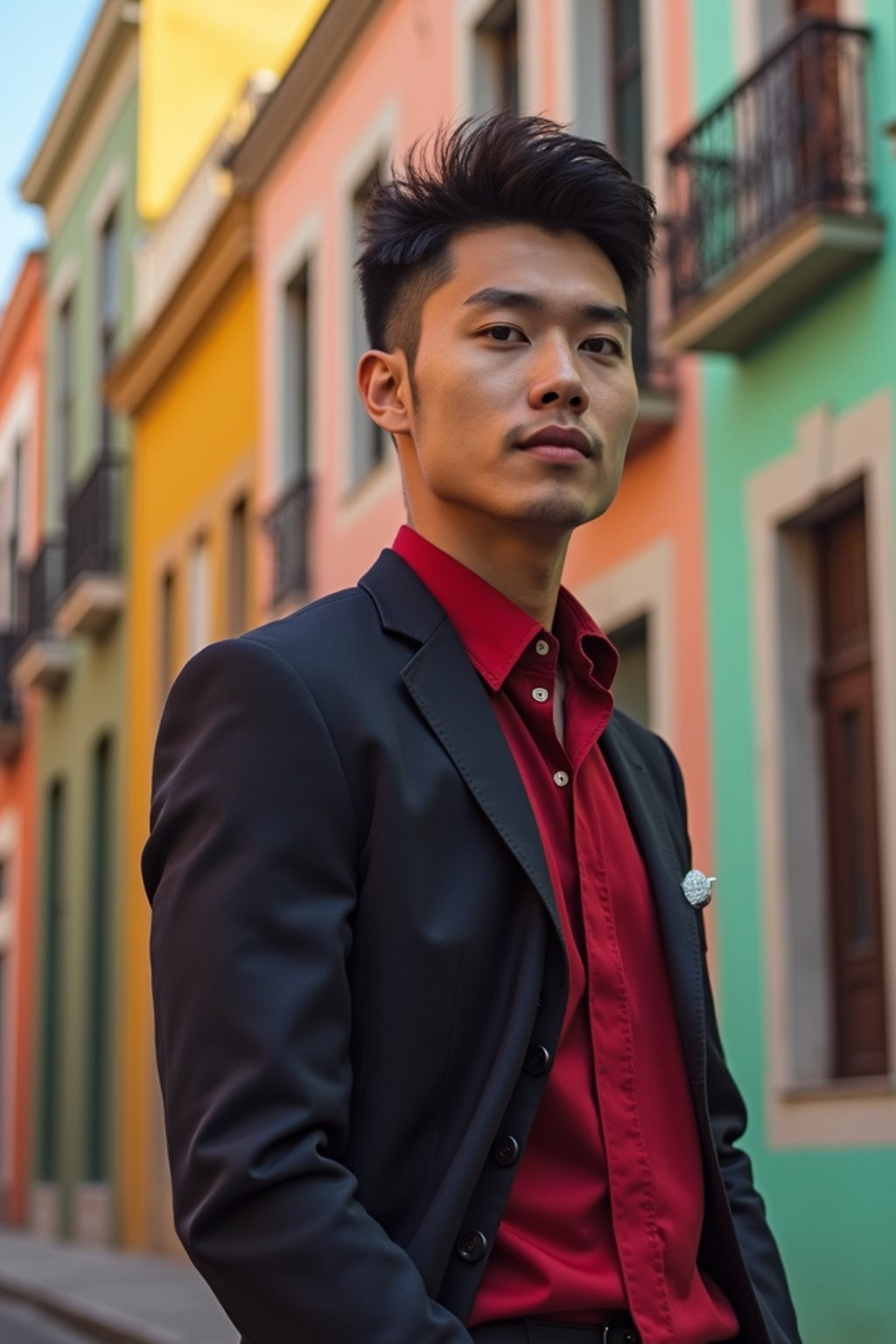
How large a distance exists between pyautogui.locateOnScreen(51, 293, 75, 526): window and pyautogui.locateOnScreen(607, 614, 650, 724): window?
48.4ft

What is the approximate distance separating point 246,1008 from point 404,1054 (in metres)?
0.18

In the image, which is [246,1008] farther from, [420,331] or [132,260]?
[132,260]

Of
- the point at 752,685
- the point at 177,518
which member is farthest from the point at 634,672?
the point at 177,518

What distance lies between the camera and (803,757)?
11055 millimetres

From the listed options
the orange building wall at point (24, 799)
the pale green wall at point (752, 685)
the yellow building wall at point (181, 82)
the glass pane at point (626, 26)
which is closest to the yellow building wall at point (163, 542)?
the yellow building wall at point (181, 82)

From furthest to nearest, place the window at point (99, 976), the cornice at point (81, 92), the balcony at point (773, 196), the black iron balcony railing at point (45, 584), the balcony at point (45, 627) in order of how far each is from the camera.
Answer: the black iron balcony railing at point (45, 584)
the balcony at point (45, 627)
the cornice at point (81, 92)
the window at point (99, 976)
the balcony at point (773, 196)

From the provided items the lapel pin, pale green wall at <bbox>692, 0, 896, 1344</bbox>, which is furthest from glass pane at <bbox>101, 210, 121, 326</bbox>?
the lapel pin

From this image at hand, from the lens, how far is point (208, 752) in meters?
2.29

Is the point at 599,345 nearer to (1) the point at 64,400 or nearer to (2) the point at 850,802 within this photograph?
(2) the point at 850,802

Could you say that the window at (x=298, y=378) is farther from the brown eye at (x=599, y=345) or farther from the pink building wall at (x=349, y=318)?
the brown eye at (x=599, y=345)

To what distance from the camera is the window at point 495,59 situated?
1530 centimetres

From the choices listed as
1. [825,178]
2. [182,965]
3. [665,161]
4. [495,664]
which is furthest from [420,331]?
[665,161]

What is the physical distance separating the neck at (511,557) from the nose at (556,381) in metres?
0.15

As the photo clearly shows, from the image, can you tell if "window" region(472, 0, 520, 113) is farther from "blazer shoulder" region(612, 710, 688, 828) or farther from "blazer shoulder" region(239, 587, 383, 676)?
"blazer shoulder" region(239, 587, 383, 676)
